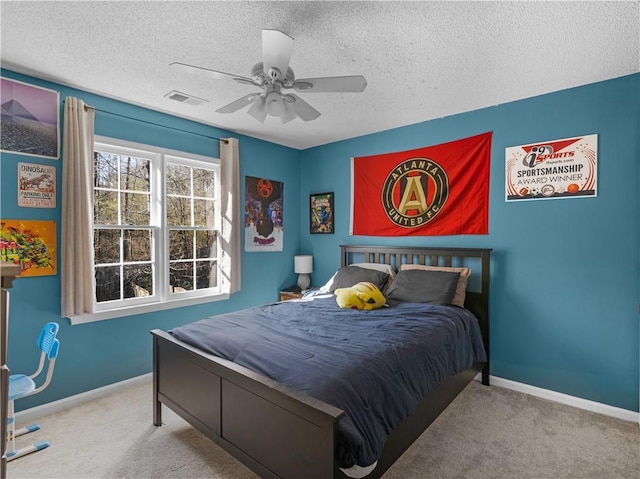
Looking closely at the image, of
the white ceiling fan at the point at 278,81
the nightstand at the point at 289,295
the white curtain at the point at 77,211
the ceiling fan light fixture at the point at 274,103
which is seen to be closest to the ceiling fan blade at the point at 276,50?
the white ceiling fan at the point at 278,81

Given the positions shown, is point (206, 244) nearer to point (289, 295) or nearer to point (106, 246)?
point (106, 246)

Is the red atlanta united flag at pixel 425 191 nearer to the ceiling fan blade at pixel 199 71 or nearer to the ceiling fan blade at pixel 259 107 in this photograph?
the ceiling fan blade at pixel 259 107

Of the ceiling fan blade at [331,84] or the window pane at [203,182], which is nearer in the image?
the ceiling fan blade at [331,84]

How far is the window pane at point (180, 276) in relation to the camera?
139 inches

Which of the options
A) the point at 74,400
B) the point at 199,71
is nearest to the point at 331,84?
the point at 199,71

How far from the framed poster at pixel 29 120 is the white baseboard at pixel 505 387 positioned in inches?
75.2

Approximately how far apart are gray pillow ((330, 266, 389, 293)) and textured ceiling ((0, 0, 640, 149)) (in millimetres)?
1661

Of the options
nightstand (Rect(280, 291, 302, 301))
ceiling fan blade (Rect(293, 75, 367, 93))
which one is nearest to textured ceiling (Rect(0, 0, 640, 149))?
ceiling fan blade (Rect(293, 75, 367, 93))

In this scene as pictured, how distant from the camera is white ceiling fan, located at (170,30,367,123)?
1737mm

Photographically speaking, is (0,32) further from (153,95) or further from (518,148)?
(518,148)

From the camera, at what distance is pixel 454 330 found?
2592 millimetres

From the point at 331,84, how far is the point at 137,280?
2.59m

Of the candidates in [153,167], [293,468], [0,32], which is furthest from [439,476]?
[0,32]

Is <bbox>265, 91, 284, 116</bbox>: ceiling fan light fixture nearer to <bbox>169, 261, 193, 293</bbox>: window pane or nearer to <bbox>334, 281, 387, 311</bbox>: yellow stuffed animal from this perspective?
<bbox>334, 281, 387, 311</bbox>: yellow stuffed animal
